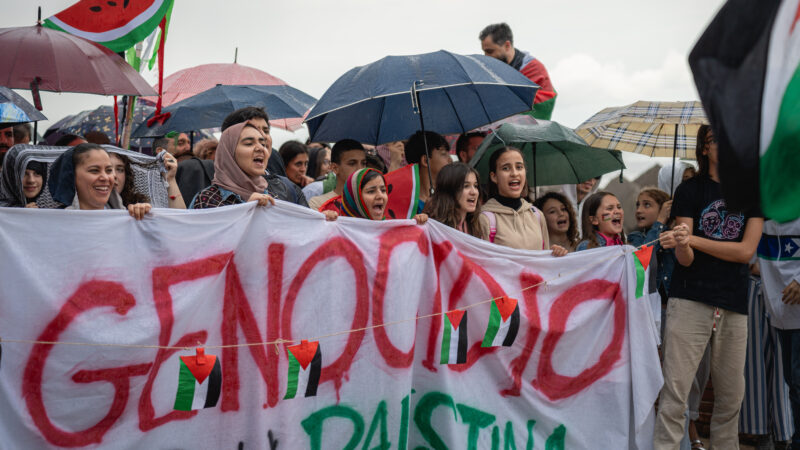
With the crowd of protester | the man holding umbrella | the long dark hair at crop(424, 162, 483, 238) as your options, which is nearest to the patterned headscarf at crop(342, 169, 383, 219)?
the crowd of protester

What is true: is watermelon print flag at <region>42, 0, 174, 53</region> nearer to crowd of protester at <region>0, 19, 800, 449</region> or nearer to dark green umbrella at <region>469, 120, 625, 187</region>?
crowd of protester at <region>0, 19, 800, 449</region>

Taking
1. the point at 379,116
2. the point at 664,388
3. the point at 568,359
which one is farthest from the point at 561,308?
the point at 379,116

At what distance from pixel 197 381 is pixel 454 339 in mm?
1518

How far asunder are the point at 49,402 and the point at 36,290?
52 cm

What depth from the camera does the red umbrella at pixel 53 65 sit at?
202 inches

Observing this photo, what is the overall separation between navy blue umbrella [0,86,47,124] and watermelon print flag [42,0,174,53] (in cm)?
110

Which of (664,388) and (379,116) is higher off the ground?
(379,116)

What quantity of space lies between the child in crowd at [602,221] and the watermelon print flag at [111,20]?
3.57 metres

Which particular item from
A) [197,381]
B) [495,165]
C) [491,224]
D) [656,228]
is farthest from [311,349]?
[656,228]

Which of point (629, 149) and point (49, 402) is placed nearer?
point (49, 402)

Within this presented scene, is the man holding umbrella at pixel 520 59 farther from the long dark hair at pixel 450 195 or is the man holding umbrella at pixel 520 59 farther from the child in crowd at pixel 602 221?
the long dark hair at pixel 450 195

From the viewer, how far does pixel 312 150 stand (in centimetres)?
859

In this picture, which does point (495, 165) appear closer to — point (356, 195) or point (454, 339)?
point (356, 195)

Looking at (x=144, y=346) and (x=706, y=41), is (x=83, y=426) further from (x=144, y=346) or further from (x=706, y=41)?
(x=706, y=41)
